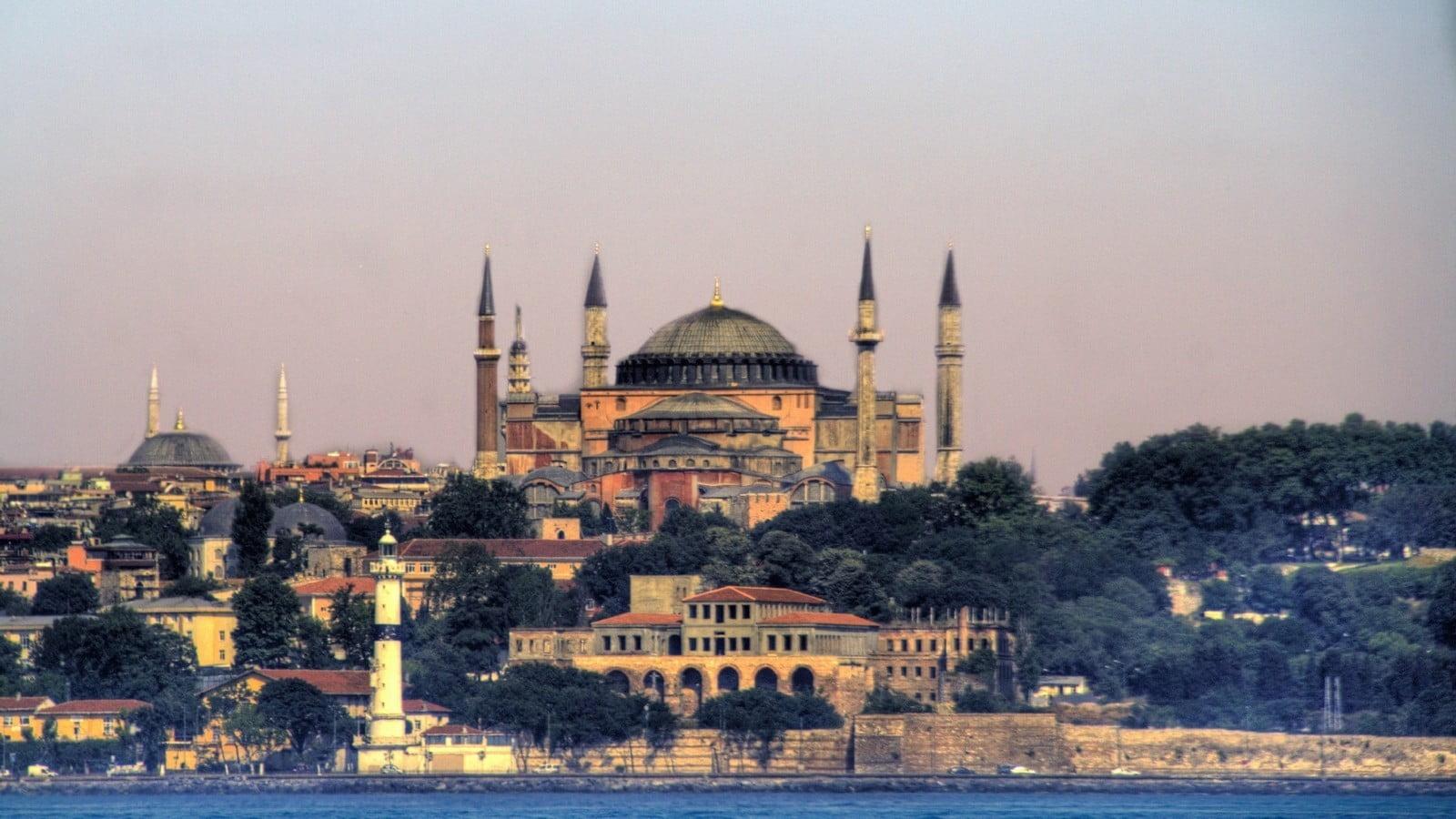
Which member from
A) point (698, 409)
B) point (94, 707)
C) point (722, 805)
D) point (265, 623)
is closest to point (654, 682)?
point (722, 805)

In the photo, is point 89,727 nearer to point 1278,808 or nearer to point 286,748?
point 286,748

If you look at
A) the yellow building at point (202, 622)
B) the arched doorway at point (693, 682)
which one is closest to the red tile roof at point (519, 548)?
the yellow building at point (202, 622)

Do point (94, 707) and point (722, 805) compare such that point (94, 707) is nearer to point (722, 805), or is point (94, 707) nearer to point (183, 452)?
point (722, 805)

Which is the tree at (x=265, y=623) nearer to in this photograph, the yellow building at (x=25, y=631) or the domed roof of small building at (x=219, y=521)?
the yellow building at (x=25, y=631)

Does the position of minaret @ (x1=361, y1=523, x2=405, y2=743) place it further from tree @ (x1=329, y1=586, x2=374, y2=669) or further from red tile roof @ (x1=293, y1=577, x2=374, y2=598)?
red tile roof @ (x1=293, y1=577, x2=374, y2=598)

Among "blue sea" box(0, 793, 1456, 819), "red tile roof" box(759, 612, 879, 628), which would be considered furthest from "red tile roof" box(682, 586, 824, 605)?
"blue sea" box(0, 793, 1456, 819)

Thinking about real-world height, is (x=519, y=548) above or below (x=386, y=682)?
above
